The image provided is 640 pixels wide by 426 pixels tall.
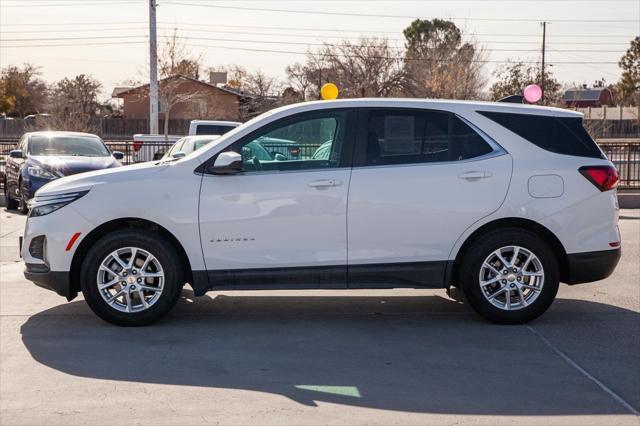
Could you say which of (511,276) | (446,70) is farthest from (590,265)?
(446,70)

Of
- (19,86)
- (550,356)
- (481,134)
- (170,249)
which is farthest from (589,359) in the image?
(19,86)

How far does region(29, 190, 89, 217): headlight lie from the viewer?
23.3 feet

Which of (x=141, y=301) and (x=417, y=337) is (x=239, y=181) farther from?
(x=417, y=337)

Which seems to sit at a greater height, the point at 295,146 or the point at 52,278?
the point at 295,146

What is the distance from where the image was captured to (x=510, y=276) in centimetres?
716

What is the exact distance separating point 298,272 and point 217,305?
1.33 m

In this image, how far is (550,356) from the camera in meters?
6.32

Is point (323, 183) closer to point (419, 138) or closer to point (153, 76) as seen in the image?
point (419, 138)

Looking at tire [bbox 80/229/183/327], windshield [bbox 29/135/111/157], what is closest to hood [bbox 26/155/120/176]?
windshield [bbox 29/135/111/157]

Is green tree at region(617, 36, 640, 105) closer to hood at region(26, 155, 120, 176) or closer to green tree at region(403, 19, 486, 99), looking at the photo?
green tree at region(403, 19, 486, 99)

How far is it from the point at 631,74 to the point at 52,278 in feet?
244

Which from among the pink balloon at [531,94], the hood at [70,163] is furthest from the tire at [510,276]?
the hood at [70,163]

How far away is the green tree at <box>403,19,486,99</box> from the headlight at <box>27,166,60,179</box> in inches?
1119

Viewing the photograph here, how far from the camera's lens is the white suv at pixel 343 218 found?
704 centimetres
